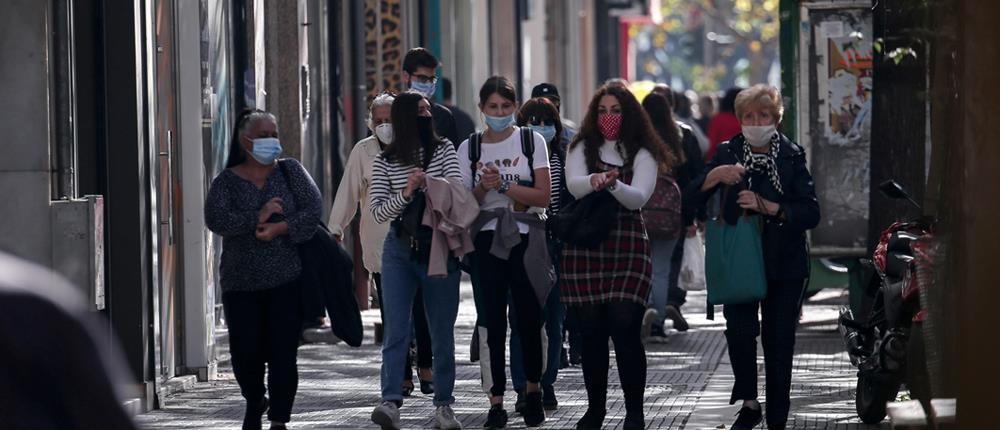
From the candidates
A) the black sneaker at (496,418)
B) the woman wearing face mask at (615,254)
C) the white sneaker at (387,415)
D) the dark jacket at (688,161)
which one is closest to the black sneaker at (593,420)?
the woman wearing face mask at (615,254)

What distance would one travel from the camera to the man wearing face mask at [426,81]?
1084 centimetres

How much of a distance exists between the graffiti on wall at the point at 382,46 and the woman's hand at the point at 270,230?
431 inches

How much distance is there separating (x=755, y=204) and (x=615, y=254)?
658mm

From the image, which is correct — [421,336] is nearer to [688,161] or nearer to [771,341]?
[771,341]

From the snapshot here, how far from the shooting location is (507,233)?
9328mm

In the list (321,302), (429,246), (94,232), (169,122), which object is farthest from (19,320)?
(169,122)

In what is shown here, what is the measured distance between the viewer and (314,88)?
1703 centimetres

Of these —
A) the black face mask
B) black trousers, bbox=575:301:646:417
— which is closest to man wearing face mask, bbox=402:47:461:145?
the black face mask

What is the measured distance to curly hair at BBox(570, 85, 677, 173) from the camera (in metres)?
9.20

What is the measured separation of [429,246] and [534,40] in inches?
1117

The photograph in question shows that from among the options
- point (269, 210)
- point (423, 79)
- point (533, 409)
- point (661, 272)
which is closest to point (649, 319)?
point (661, 272)

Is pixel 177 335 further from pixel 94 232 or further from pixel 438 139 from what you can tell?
pixel 438 139

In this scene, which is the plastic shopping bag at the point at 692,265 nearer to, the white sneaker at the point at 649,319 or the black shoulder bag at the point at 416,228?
the white sneaker at the point at 649,319

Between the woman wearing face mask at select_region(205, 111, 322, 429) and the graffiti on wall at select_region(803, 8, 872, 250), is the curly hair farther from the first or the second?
the graffiti on wall at select_region(803, 8, 872, 250)
